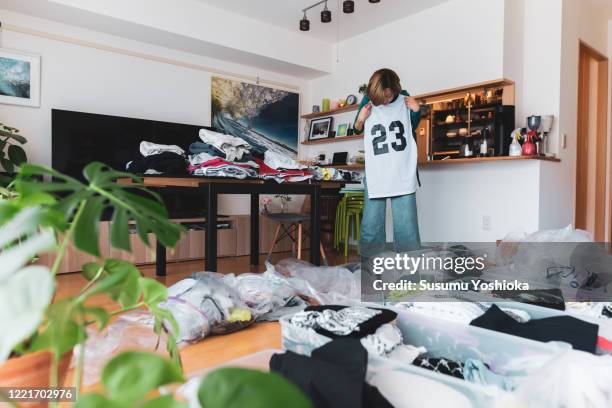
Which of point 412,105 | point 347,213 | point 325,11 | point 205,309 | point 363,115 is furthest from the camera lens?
point 347,213

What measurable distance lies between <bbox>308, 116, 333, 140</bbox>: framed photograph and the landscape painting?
20 cm

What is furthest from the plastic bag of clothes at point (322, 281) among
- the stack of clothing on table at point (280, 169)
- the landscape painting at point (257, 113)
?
the landscape painting at point (257, 113)

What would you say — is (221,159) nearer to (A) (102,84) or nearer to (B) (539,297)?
(B) (539,297)

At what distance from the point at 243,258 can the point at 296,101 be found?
219cm

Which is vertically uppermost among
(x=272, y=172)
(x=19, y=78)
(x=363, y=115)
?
(x=19, y=78)

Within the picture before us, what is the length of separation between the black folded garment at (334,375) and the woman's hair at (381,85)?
233 cm

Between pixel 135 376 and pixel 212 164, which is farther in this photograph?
pixel 212 164

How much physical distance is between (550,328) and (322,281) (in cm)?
153

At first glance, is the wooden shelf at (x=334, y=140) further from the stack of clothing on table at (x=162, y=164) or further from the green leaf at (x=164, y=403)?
the green leaf at (x=164, y=403)

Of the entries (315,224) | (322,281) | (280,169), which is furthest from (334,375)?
(315,224)

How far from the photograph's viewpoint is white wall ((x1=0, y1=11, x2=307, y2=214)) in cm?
349

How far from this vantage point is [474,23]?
145 inches

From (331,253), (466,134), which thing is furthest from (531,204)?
(331,253)

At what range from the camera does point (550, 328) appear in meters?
0.99
